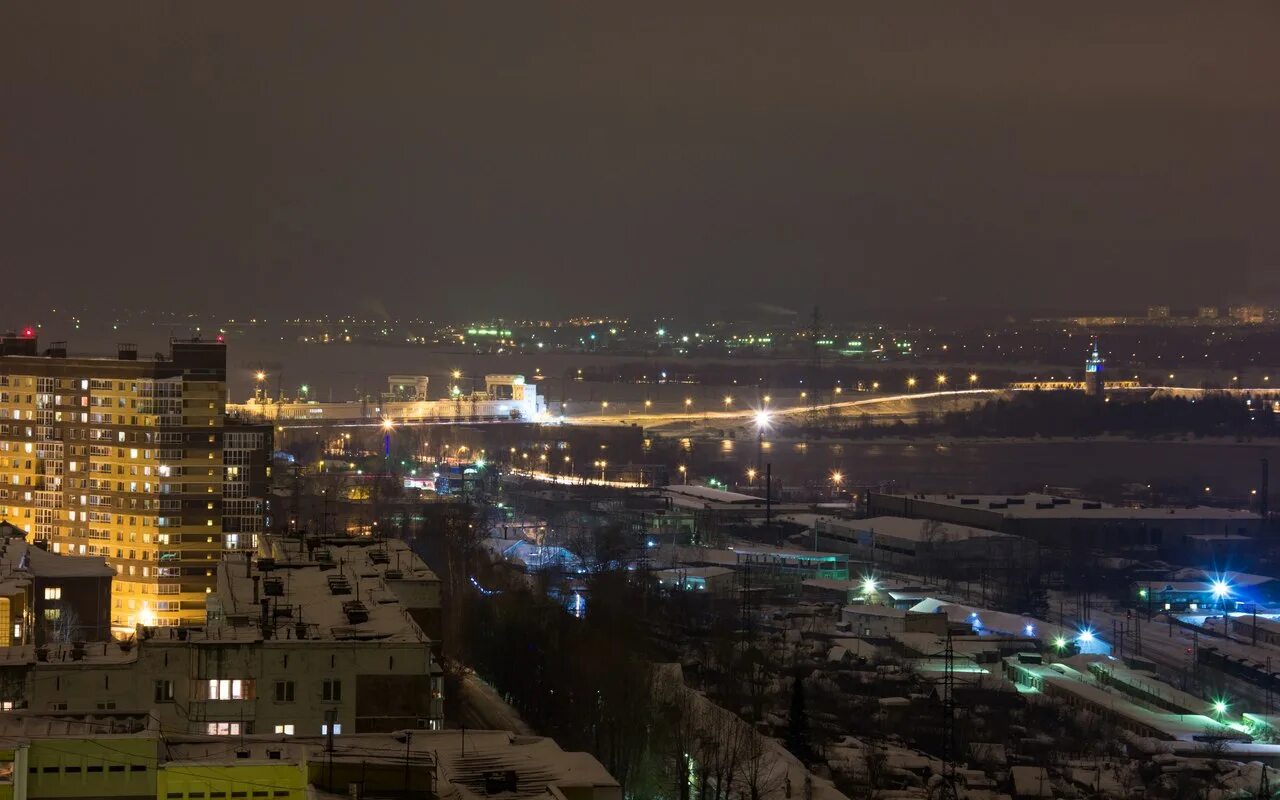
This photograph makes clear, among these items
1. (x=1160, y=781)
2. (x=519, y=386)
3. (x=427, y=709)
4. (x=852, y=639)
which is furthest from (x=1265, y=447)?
(x=427, y=709)

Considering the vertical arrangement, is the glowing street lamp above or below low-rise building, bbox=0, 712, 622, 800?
above

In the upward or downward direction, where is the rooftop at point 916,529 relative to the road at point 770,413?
downward

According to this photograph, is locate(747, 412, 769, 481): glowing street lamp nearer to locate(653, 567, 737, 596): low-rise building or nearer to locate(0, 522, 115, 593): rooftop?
locate(653, 567, 737, 596): low-rise building

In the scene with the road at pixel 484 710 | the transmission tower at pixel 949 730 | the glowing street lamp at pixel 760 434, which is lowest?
the transmission tower at pixel 949 730

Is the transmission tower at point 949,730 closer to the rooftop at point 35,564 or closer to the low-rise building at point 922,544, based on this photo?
the rooftop at point 35,564

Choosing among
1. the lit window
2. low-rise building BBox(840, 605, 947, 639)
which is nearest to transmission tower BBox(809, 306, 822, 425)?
low-rise building BBox(840, 605, 947, 639)

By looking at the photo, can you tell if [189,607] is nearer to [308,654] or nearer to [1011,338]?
[308,654]

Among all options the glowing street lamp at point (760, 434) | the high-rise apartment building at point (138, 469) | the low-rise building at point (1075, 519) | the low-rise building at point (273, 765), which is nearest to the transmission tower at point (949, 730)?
the low-rise building at point (273, 765)


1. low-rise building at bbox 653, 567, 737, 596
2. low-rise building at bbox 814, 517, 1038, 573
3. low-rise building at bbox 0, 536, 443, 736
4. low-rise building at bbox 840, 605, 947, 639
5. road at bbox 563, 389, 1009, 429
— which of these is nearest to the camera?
low-rise building at bbox 0, 536, 443, 736
